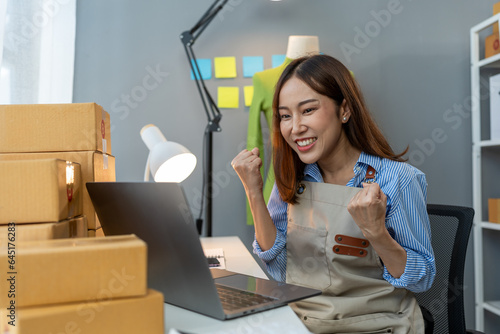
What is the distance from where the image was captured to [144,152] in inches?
84.5

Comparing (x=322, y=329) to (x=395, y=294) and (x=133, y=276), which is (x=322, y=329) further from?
(x=133, y=276)

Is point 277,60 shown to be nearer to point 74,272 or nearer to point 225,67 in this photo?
point 225,67

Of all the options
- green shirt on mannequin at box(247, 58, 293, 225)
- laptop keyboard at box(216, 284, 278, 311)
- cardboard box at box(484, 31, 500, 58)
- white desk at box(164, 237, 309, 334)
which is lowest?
white desk at box(164, 237, 309, 334)

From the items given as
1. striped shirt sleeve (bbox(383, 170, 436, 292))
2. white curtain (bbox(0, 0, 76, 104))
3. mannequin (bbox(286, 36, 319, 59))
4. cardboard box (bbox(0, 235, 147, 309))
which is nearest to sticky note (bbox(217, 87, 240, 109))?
mannequin (bbox(286, 36, 319, 59))

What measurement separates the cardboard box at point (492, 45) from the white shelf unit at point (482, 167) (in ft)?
0.13

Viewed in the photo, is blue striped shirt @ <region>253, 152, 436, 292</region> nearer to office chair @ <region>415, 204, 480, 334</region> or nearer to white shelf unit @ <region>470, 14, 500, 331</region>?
office chair @ <region>415, 204, 480, 334</region>

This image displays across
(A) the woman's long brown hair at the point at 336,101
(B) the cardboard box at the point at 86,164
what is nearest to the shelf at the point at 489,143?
(A) the woman's long brown hair at the point at 336,101

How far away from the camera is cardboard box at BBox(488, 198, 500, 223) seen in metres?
1.99

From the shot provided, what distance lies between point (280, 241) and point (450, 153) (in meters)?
1.51

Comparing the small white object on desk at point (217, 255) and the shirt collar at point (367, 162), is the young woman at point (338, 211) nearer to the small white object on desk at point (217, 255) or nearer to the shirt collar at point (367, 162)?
the shirt collar at point (367, 162)

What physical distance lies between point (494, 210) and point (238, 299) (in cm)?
173

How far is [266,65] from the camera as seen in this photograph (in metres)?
2.19

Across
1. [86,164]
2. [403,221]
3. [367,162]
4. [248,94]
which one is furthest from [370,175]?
[248,94]

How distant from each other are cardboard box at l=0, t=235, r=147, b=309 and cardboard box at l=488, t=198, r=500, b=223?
1.93 meters
